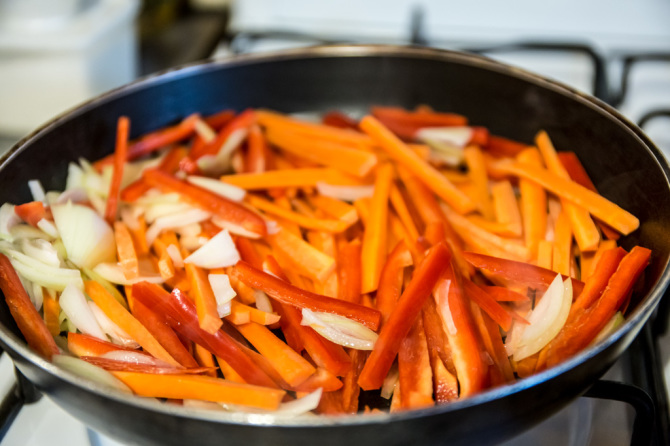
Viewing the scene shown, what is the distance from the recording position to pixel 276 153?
1480 mm

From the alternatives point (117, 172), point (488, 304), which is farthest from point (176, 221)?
point (488, 304)

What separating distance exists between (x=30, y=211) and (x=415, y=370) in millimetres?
778

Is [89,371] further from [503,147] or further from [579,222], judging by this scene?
[503,147]

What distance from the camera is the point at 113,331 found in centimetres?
98

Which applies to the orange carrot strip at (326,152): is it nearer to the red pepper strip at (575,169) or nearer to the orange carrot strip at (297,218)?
the orange carrot strip at (297,218)

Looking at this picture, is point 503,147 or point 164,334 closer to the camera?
point 164,334

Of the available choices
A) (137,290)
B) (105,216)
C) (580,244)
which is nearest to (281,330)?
(137,290)

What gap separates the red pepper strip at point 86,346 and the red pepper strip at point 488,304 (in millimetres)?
611

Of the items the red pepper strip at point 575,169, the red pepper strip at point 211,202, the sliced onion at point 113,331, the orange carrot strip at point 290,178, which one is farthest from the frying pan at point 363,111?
the orange carrot strip at point 290,178

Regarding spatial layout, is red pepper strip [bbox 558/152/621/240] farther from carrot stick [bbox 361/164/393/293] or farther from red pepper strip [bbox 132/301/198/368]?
red pepper strip [bbox 132/301/198/368]

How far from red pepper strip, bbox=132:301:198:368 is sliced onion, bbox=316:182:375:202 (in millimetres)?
466

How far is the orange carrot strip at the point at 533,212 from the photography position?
1.14 metres

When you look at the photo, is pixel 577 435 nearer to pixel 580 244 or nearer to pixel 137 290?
pixel 580 244

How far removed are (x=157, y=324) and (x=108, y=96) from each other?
64 cm
